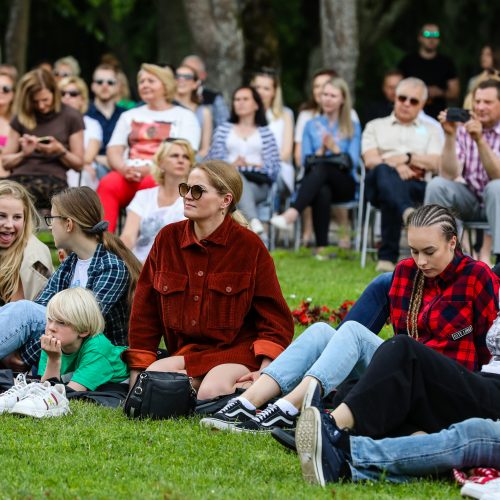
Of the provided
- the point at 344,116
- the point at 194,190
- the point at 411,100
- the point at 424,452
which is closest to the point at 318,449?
the point at 424,452

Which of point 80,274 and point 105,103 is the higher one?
point 105,103

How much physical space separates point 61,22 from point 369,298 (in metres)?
21.6

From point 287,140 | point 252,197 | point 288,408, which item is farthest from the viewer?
point 287,140

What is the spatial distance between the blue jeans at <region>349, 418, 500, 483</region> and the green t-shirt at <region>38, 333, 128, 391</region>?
2473 mm

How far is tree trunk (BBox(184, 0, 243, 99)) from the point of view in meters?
17.0

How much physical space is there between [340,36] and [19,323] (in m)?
11.4

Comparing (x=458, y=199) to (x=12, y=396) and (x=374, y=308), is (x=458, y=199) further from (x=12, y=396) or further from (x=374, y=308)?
(x=12, y=396)

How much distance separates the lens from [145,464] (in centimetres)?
564

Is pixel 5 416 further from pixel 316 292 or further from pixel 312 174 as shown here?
pixel 312 174

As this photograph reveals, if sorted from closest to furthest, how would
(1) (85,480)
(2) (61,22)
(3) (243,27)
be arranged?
(1) (85,480) → (3) (243,27) → (2) (61,22)

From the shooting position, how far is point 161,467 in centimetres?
559

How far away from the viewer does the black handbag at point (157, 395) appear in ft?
21.8

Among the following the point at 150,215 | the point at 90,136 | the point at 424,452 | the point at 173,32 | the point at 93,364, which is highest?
the point at 173,32

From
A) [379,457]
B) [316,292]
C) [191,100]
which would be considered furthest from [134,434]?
[191,100]
